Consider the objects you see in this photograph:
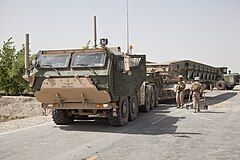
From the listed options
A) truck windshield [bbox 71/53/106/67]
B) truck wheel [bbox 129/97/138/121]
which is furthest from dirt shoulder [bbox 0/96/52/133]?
truck windshield [bbox 71/53/106/67]

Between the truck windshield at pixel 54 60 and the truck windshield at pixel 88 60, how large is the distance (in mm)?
254

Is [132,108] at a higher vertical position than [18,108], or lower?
higher

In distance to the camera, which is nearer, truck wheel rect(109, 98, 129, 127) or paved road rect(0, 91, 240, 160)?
paved road rect(0, 91, 240, 160)

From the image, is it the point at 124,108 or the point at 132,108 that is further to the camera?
the point at 132,108

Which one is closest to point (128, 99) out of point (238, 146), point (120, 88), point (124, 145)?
point (120, 88)

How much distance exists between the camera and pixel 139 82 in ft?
42.9

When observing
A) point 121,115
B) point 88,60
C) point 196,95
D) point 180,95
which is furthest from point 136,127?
point 180,95

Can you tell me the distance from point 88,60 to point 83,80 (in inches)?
31.4

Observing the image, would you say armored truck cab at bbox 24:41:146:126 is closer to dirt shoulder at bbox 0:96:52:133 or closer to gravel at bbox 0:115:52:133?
gravel at bbox 0:115:52:133

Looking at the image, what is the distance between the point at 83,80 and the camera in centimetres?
931

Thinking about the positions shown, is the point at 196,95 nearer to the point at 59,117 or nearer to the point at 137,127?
the point at 137,127

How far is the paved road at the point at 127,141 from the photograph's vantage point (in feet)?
21.1

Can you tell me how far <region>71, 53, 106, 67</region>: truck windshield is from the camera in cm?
967

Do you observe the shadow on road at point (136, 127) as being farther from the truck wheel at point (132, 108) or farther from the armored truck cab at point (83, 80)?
the armored truck cab at point (83, 80)
